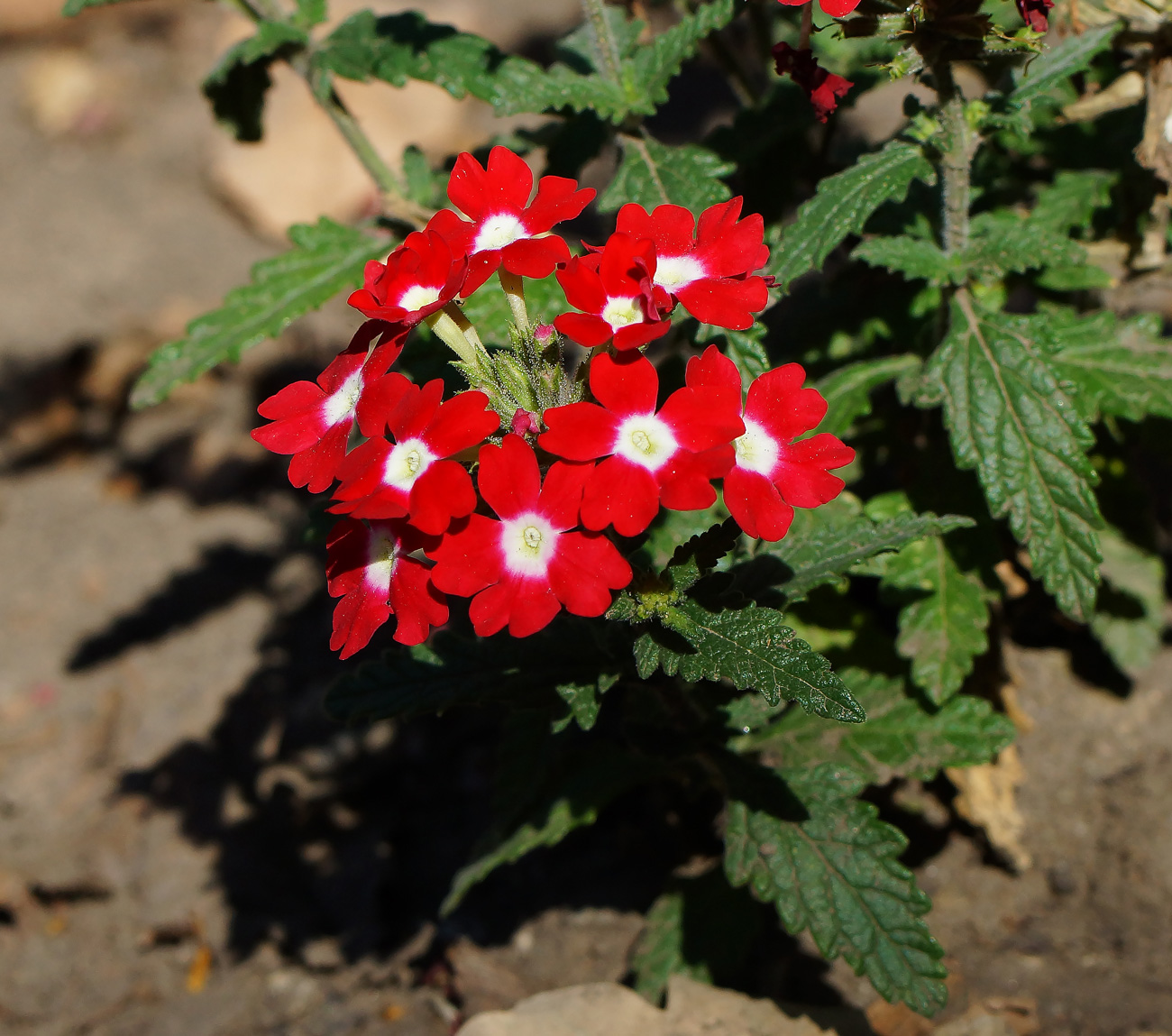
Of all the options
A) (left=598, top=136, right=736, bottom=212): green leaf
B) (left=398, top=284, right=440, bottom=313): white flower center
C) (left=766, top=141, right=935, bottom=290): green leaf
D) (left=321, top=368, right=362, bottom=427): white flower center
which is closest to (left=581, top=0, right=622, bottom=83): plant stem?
(left=598, top=136, right=736, bottom=212): green leaf

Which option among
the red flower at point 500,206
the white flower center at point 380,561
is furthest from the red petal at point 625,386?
the white flower center at point 380,561

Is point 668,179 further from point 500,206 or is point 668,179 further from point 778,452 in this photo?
point 778,452

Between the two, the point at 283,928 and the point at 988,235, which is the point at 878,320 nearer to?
the point at 988,235

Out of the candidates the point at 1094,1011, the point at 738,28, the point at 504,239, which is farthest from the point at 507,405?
the point at 738,28

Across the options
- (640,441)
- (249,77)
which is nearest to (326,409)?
(640,441)

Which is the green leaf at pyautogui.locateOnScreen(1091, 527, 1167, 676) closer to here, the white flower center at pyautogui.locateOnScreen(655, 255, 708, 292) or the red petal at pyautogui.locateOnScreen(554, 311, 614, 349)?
the white flower center at pyautogui.locateOnScreen(655, 255, 708, 292)
